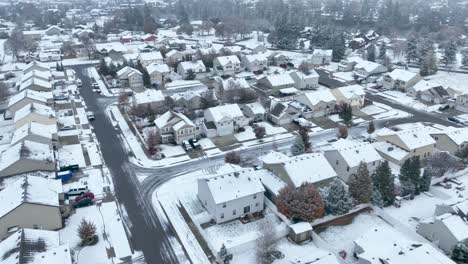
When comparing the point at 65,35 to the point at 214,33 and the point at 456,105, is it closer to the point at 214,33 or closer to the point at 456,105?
the point at 214,33

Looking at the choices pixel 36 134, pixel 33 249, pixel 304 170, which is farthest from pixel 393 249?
pixel 36 134

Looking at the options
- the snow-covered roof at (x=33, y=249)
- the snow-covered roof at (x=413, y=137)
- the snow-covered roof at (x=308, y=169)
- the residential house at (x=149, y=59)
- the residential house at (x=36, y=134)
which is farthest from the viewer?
the residential house at (x=149, y=59)

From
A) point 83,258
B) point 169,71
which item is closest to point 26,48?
point 169,71

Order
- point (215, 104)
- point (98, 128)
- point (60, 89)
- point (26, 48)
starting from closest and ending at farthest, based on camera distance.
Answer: point (98, 128), point (215, 104), point (60, 89), point (26, 48)

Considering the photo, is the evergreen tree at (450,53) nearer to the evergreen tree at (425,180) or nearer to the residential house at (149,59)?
the evergreen tree at (425,180)

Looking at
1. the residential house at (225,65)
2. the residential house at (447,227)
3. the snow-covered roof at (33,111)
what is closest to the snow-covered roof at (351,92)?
the residential house at (225,65)

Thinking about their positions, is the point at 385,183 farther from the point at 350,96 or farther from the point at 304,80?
the point at 304,80
